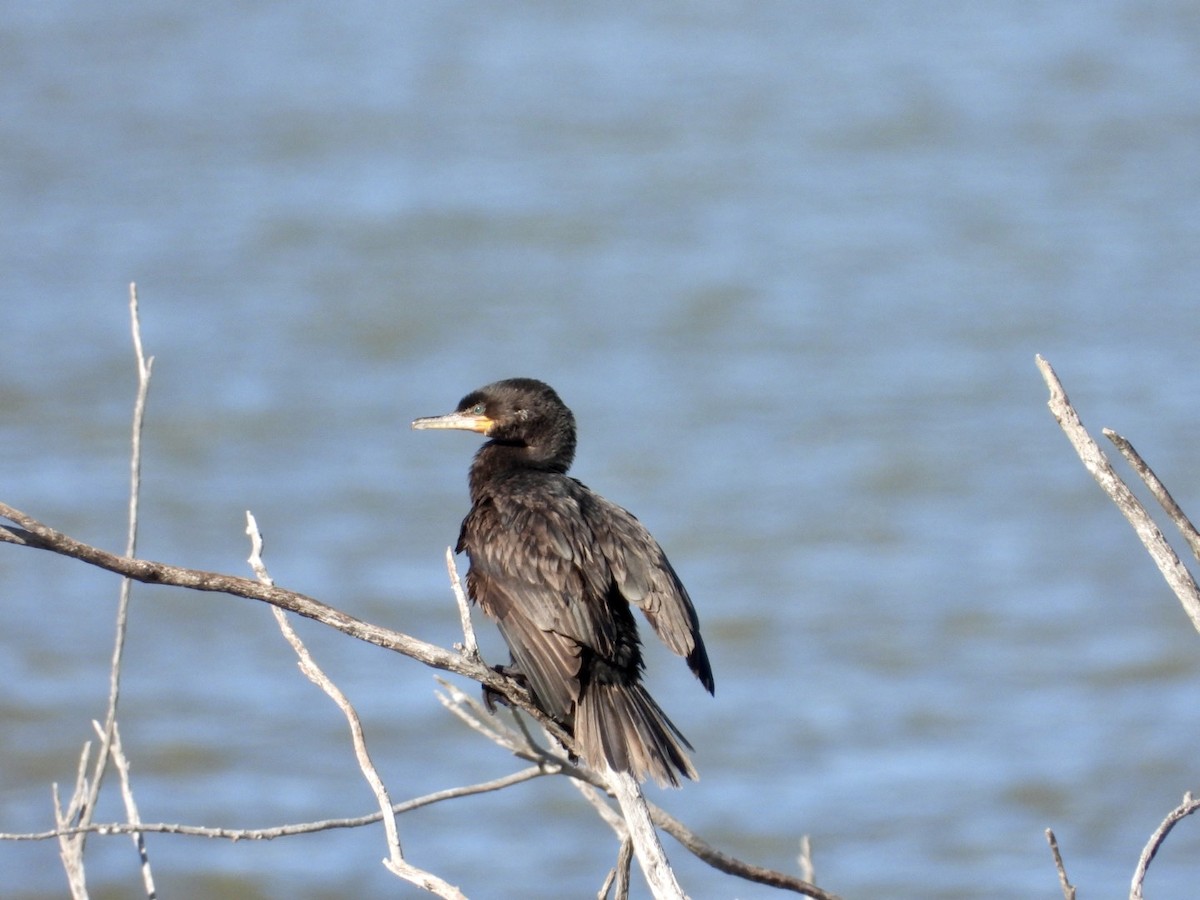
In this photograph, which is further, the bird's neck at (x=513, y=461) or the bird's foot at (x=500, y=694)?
the bird's neck at (x=513, y=461)

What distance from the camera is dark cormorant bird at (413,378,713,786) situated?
413 centimetres

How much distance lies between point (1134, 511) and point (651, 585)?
1635mm

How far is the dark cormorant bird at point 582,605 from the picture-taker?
413cm

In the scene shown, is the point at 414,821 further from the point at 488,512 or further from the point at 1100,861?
the point at 488,512

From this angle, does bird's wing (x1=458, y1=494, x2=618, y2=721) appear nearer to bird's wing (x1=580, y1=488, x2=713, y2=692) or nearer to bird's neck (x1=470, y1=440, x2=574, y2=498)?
bird's wing (x1=580, y1=488, x2=713, y2=692)

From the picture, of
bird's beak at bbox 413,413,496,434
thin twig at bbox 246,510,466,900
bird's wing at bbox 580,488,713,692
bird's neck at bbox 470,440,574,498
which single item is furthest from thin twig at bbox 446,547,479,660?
bird's beak at bbox 413,413,496,434

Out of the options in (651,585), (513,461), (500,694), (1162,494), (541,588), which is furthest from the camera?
(513,461)

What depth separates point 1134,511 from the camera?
10.2ft

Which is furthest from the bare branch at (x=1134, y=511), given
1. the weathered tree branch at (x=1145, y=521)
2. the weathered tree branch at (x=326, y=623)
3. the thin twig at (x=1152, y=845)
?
the weathered tree branch at (x=326, y=623)

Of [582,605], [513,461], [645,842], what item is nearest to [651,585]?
[582,605]

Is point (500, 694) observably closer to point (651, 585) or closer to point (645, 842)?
point (651, 585)

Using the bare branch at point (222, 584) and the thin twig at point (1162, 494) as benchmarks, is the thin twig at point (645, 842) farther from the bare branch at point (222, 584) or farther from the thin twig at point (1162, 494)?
the thin twig at point (1162, 494)

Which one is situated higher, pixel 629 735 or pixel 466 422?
pixel 466 422

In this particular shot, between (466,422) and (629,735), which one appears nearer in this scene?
(629,735)
